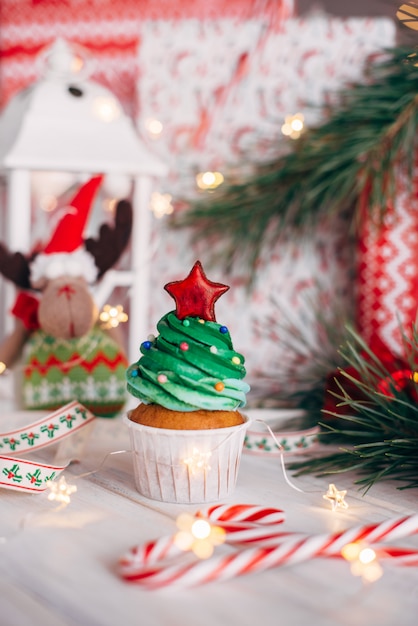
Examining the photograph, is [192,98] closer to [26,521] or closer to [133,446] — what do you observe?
[133,446]

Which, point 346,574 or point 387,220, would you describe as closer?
point 346,574

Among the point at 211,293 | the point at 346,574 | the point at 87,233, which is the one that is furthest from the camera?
the point at 87,233

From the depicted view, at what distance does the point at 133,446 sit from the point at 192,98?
0.65m

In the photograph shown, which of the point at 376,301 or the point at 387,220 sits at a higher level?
the point at 387,220

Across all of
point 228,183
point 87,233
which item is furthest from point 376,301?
point 87,233

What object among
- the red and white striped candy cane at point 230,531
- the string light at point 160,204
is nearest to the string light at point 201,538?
the red and white striped candy cane at point 230,531

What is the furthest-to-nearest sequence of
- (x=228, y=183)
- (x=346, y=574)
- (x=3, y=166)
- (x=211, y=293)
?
(x=228, y=183) → (x=3, y=166) → (x=211, y=293) → (x=346, y=574)

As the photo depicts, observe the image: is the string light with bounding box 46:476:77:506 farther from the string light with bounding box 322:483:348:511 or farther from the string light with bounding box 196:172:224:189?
the string light with bounding box 196:172:224:189

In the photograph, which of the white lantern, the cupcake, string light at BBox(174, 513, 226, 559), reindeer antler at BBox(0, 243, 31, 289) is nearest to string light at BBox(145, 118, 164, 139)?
the white lantern

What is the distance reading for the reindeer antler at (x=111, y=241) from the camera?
958 mm

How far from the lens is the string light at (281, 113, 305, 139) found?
3.32 ft

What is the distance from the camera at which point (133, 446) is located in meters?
0.67

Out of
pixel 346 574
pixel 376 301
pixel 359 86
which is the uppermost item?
pixel 359 86

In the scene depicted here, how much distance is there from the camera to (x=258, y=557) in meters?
0.49
